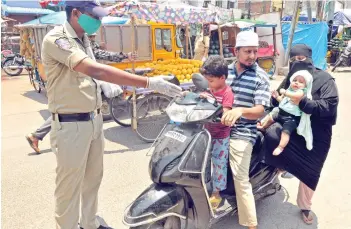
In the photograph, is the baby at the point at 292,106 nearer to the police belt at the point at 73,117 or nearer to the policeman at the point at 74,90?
the policeman at the point at 74,90

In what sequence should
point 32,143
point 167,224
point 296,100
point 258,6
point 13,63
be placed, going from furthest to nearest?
point 258,6
point 13,63
point 32,143
point 296,100
point 167,224

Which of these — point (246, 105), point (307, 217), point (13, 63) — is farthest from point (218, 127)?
point (13, 63)

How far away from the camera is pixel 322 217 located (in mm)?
2947

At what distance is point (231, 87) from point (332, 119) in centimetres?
90

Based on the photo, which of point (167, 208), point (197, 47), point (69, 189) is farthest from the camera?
point (197, 47)

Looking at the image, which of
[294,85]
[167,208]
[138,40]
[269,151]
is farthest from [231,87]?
[138,40]

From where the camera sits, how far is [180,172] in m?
2.05

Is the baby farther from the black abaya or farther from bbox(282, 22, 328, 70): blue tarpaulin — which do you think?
bbox(282, 22, 328, 70): blue tarpaulin

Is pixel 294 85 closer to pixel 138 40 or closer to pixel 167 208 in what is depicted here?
pixel 167 208

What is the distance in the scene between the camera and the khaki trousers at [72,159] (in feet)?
7.14

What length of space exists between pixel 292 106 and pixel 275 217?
1164mm

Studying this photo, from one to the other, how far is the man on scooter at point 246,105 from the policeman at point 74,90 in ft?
2.27

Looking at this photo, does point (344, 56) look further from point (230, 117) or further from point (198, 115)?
point (198, 115)

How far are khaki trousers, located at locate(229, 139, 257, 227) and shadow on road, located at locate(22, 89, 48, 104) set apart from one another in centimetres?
711
